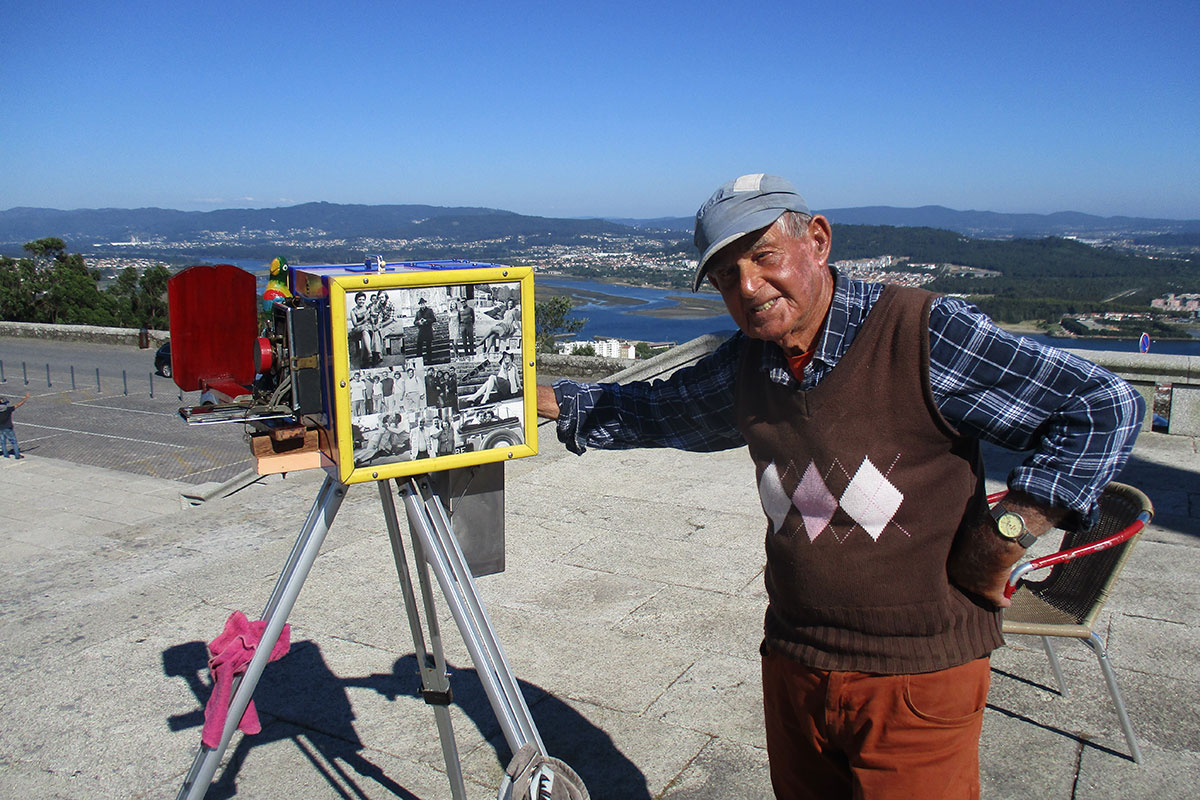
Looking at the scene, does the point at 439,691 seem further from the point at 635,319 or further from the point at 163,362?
the point at 635,319

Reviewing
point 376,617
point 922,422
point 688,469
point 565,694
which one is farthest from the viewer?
point 688,469

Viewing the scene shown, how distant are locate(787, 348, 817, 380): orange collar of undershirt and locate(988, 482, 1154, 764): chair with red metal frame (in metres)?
1.46

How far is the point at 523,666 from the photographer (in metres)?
4.01

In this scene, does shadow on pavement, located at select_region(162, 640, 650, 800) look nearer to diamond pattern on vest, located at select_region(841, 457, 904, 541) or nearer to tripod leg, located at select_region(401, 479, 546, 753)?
tripod leg, located at select_region(401, 479, 546, 753)

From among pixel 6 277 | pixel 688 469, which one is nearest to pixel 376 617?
pixel 688 469

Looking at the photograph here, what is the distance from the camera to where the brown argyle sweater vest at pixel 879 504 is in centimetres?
178

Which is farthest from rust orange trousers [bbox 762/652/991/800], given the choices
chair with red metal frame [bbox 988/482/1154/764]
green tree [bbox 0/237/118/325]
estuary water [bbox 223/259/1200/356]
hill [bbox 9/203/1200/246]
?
hill [bbox 9/203/1200/246]

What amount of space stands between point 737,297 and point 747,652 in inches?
103

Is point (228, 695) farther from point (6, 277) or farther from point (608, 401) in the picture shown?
point (6, 277)

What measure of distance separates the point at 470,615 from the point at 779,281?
111 centimetres

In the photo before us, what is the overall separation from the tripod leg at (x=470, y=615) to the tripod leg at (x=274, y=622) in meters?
0.24

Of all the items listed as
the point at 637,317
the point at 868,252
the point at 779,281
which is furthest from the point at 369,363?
the point at 637,317

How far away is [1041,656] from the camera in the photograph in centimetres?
406

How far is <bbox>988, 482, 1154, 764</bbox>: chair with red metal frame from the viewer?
316 centimetres
